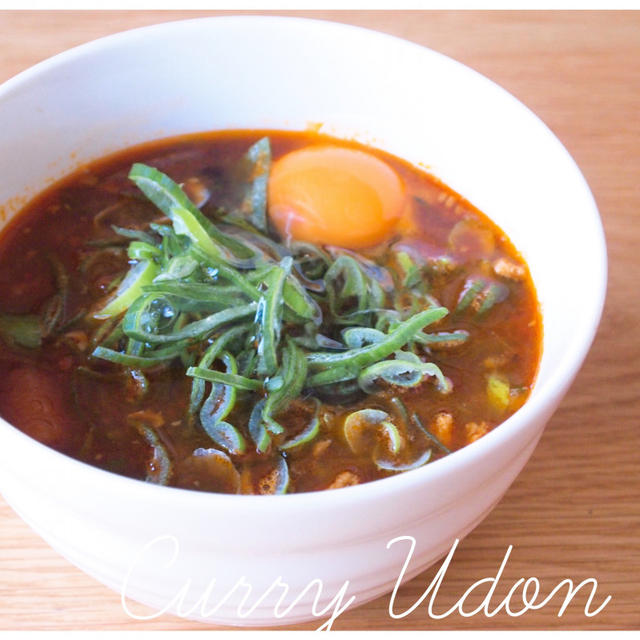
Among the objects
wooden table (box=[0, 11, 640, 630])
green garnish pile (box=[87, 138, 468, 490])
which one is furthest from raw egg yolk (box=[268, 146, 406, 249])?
wooden table (box=[0, 11, 640, 630])

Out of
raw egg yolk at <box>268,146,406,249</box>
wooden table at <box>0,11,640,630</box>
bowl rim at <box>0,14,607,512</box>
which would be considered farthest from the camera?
raw egg yolk at <box>268,146,406,249</box>

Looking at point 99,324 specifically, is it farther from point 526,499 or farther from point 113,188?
point 526,499

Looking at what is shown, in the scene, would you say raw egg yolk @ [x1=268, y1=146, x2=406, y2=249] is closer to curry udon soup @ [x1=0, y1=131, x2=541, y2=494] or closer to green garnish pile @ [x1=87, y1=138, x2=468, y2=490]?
curry udon soup @ [x1=0, y1=131, x2=541, y2=494]

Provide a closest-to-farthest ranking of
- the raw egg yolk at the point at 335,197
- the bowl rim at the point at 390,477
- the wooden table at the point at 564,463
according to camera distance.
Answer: the bowl rim at the point at 390,477
the wooden table at the point at 564,463
the raw egg yolk at the point at 335,197

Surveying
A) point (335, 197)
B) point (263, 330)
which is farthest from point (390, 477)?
point (335, 197)

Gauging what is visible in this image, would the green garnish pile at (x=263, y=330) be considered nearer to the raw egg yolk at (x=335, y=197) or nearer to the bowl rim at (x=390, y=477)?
the raw egg yolk at (x=335, y=197)

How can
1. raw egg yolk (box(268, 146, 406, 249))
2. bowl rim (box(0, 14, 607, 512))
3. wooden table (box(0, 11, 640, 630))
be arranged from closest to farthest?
bowl rim (box(0, 14, 607, 512)) < wooden table (box(0, 11, 640, 630)) < raw egg yolk (box(268, 146, 406, 249))

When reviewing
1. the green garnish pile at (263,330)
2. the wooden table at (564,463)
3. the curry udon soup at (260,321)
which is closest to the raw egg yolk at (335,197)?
the curry udon soup at (260,321)

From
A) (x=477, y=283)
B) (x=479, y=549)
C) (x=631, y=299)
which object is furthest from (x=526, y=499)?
(x=631, y=299)
